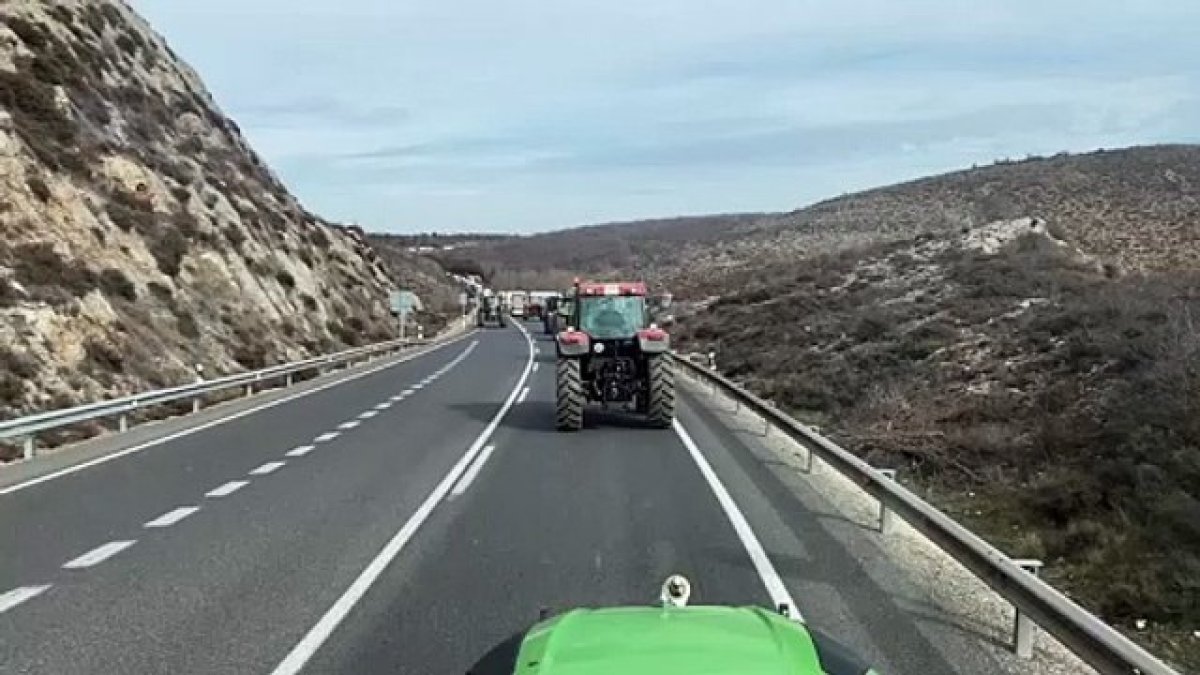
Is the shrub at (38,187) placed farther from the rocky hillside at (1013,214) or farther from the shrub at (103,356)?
the rocky hillside at (1013,214)

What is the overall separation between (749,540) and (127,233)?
32588mm

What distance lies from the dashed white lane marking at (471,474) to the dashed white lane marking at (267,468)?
2465 mm

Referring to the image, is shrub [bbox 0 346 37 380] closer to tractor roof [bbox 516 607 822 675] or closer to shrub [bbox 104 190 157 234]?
shrub [bbox 104 190 157 234]

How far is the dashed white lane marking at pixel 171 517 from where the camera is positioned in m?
13.8

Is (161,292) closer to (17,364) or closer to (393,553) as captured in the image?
(17,364)

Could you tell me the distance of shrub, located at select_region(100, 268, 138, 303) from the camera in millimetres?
37281

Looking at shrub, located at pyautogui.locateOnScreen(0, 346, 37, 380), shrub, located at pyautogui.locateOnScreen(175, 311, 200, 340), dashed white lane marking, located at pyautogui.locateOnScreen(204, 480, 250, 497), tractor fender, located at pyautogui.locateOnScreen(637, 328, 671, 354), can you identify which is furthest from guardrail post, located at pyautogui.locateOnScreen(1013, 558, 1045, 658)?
shrub, located at pyautogui.locateOnScreen(175, 311, 200, 340)

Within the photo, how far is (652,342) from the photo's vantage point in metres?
23.6

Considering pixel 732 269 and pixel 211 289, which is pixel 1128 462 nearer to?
pixel 211 289

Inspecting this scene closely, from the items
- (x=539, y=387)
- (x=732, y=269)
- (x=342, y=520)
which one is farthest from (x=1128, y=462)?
(x=732, y=269)

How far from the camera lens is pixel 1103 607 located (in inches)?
487

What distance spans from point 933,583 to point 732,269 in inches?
3179

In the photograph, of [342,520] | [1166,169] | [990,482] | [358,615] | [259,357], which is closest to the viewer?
[358,615]

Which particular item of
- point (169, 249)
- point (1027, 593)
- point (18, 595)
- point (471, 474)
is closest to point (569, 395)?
point (471, 474)
